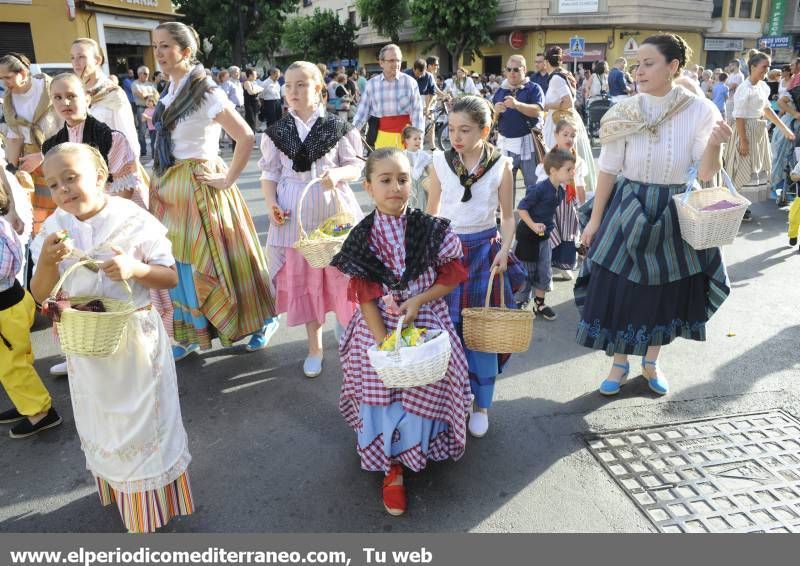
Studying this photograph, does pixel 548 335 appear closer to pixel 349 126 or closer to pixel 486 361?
pixel 486 361

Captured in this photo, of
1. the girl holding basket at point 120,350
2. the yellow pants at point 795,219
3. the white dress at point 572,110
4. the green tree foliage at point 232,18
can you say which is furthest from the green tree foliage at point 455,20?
the girl holding basket at point 120,350

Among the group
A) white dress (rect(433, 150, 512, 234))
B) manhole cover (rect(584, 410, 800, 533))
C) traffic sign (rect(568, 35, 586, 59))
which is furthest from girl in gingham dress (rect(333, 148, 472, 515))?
traffic sign (rect(568, 35, 586, 59))

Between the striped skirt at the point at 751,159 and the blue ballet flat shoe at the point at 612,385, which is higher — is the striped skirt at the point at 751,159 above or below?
above

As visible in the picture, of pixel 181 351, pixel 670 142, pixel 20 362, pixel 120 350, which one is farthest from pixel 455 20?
pixel 120 350

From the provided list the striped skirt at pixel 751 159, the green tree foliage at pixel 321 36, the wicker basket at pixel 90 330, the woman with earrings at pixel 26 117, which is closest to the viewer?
the wicker basket at pixel 90 330

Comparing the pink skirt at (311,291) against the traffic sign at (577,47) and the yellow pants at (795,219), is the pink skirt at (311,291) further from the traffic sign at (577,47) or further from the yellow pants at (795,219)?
the traffic sign at (577,47)

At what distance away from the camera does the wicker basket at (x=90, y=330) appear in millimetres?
2188

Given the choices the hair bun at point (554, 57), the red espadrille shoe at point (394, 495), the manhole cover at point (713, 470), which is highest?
the hair bun at point (554, 57)

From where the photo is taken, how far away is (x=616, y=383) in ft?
12.9

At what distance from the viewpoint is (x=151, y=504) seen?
2.63m

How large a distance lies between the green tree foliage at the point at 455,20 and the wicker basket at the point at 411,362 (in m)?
32.1

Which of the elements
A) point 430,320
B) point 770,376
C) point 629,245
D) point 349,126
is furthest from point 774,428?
point 349,126
